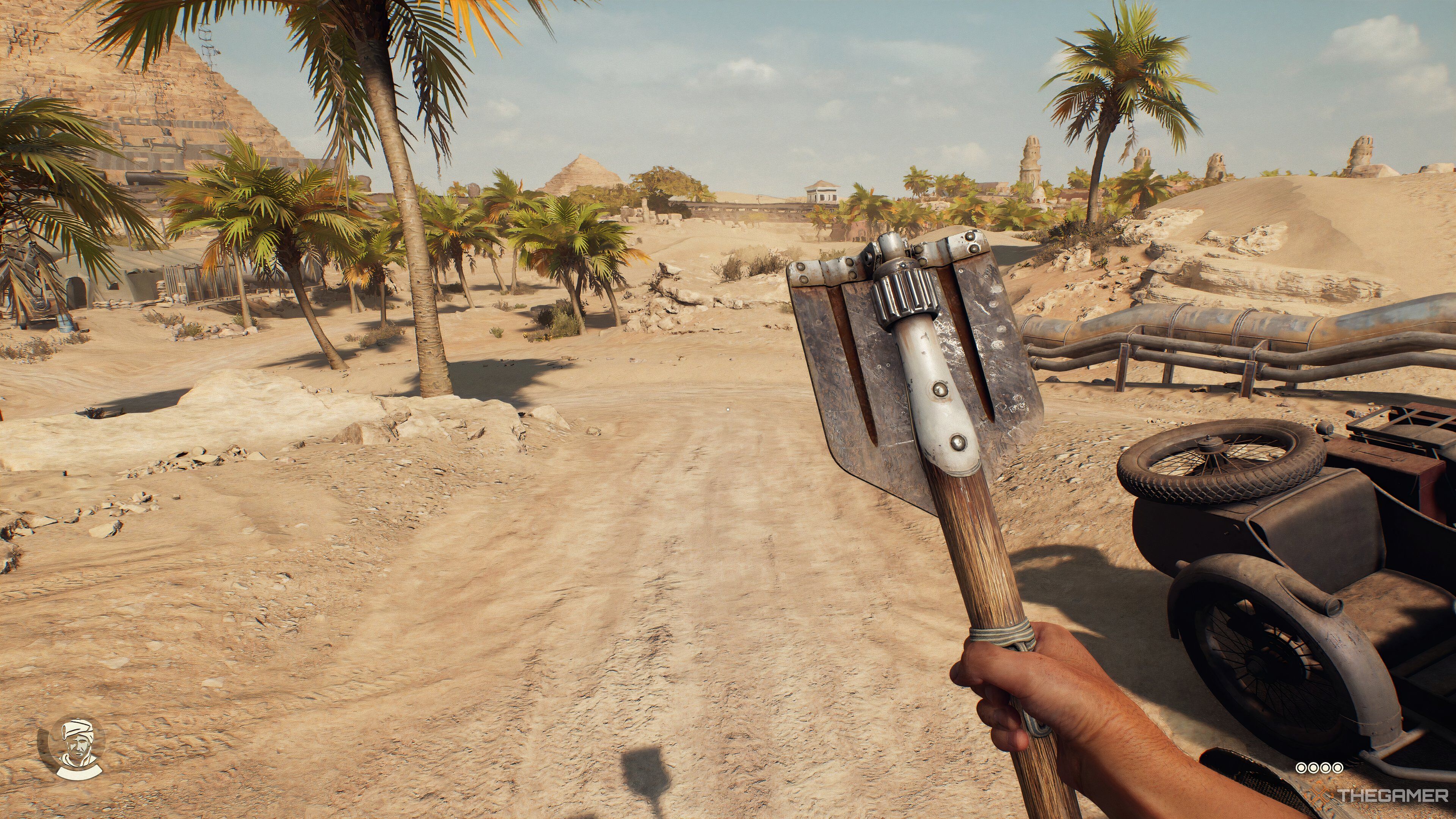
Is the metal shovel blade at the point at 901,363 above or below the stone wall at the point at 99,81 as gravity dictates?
below

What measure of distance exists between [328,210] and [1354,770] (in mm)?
23705

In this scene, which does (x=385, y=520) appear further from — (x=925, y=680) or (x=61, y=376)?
(x=61, y=376)

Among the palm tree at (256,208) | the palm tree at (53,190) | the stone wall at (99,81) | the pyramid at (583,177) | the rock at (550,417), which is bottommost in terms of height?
the rock at (550,417)

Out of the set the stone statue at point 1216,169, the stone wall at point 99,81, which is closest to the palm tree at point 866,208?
the stone statue at point 1216,169

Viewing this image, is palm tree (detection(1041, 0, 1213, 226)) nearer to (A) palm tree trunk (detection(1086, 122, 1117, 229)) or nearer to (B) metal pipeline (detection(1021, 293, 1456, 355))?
(A) palm tree trunk (detection(1086, 122, 1117, 229))

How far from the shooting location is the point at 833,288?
1608 mm

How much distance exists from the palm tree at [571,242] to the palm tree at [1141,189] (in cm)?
3795

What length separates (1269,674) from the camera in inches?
134

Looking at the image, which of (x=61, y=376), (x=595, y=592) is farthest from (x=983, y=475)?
(x=61, y=376)

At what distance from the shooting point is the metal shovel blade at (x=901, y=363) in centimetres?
154

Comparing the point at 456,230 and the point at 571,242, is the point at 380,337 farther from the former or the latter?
the point at 456,230

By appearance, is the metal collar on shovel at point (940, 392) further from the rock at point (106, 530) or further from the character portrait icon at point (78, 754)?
the rock at point (106, 530)

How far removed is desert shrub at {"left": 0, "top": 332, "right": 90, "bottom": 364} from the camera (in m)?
21.7

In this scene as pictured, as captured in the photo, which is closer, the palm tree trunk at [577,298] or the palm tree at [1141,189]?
the palm tree trunk at [577,298]
